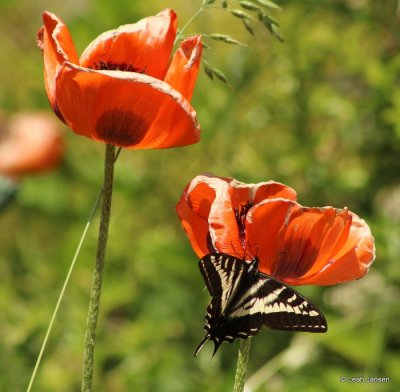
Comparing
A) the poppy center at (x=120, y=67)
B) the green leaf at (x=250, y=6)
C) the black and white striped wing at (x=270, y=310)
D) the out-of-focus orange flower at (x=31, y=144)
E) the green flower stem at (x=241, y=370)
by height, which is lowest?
the out-of-focus orange flower at (x=31, y=144)

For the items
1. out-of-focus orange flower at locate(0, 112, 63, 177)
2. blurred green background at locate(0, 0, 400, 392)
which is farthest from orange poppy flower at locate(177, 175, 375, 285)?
out-of-focus orange flower at locate(0, 112, 63, 177)

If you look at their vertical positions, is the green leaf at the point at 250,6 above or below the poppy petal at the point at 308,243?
above

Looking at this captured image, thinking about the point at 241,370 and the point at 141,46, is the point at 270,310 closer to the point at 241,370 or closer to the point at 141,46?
the point at 241,370

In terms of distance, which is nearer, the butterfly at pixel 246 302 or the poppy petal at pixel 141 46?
the butterfly at pixel 246 302

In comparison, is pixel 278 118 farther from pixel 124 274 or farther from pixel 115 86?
pixel 115 86

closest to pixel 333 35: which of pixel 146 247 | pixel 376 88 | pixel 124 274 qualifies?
pixel 376 88

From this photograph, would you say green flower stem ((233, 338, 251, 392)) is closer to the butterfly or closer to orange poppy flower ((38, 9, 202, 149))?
the butterfly

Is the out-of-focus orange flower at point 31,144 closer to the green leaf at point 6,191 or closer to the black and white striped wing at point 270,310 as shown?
the green leaf at point 6,191

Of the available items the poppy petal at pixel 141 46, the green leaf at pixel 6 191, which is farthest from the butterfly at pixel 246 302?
the green leaf at pixel 6 191
